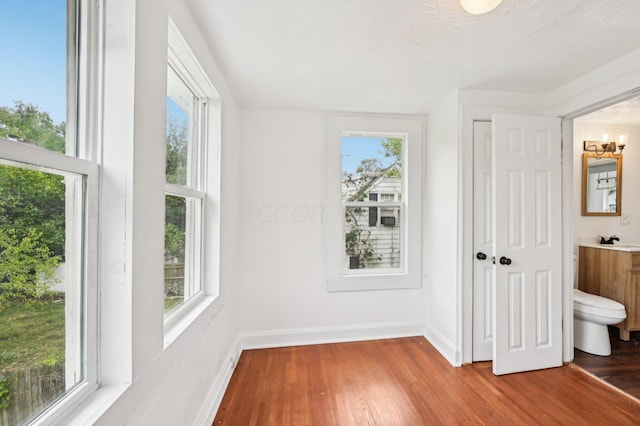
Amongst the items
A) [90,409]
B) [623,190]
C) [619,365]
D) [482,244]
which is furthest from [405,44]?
[623,190]

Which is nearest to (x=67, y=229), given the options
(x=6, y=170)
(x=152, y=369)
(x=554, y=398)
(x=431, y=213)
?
(x=6, y=170)

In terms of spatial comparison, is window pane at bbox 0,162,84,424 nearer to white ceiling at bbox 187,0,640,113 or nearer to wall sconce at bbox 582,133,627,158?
white ceiling at bbox 187,0,640,113

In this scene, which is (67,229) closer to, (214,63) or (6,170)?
(6,170)

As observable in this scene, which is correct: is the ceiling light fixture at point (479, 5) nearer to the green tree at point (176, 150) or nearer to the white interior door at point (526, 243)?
the white interior door at point (526, 243)

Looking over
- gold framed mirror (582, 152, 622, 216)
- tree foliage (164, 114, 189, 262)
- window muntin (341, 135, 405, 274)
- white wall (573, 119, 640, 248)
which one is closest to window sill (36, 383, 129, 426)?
tree foliage (164, 114, 189, 262)

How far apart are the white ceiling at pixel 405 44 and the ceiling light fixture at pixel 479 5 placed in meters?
0.07

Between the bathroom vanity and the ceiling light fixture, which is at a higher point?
the ceiling light fixture

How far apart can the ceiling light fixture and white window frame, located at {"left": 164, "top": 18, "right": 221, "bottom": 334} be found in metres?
1.39

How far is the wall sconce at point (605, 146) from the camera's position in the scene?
3.05 metres

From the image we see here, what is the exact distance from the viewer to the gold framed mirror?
3088 millimetres

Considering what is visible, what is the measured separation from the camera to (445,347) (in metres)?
2.40

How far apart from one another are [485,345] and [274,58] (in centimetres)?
283

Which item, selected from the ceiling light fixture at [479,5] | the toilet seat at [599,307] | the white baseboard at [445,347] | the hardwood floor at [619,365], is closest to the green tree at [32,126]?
the ceiling light fixture at [479,5]

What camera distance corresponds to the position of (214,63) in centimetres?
176
